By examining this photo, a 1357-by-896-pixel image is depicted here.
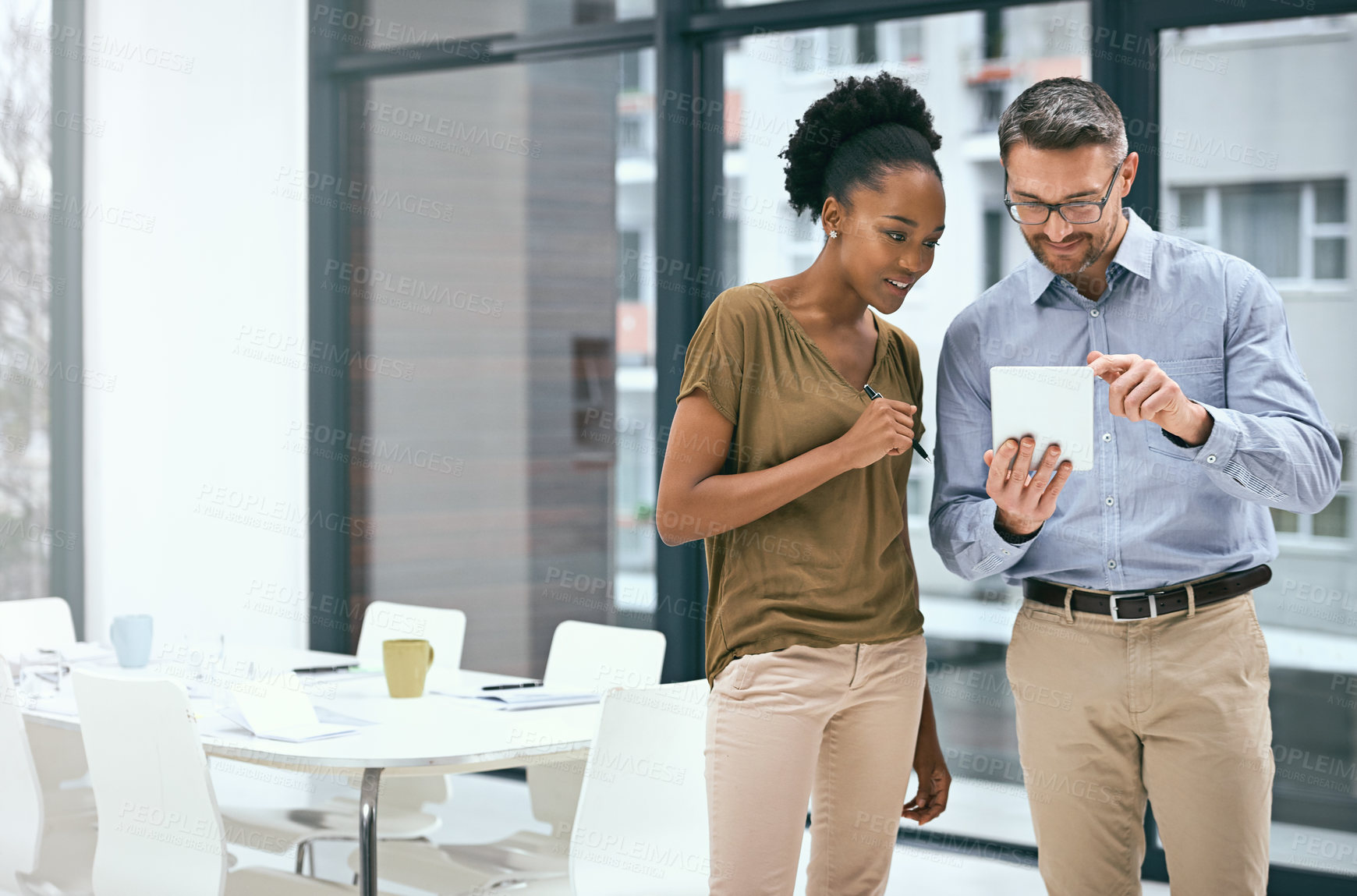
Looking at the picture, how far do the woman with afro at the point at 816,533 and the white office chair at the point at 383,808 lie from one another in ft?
4.47

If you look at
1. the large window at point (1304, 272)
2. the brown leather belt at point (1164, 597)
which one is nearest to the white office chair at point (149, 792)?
the brown leather belt at point (1164, 597)

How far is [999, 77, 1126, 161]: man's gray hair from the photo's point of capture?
1.63 metres

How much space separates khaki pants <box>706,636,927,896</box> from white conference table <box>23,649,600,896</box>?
0.61 metres

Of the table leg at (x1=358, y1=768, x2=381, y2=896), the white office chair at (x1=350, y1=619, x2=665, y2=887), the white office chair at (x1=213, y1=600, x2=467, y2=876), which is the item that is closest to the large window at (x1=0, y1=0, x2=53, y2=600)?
the white office chair at (x1=213, y1=600, x2=467, y2=876)

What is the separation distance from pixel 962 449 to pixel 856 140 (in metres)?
0.46

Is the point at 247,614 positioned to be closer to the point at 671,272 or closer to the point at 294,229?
the point at 294,229

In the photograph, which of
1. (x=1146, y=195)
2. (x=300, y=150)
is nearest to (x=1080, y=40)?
(x=1146, y=195)

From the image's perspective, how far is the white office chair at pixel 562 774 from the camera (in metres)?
2.56

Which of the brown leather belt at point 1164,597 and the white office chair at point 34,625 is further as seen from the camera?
the white office chair at point 34,625

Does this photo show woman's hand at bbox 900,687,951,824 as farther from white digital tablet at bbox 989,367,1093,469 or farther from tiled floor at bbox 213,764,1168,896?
tiled floor at bbox 213,764,1168,896

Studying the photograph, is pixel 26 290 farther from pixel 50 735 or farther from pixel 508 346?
pixel 50 735

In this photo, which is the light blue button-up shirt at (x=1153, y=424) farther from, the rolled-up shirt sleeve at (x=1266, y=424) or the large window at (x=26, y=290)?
the large window at (x=26, y=290)

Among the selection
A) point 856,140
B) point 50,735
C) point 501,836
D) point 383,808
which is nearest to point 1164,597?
point 856,140

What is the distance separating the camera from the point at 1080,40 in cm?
338
